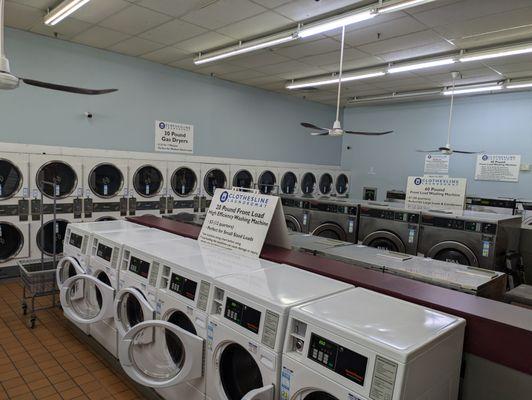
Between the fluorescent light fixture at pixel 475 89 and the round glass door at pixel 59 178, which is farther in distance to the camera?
the fluorescent light fixture at pixel 475 89

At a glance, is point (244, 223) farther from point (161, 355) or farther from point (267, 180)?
point (267, 180)

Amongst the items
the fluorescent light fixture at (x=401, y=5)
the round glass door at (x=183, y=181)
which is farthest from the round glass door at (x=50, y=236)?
the fluorescent light fixture at (x=401, y=5)

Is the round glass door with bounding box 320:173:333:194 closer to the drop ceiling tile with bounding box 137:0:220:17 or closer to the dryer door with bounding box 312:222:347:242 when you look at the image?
the dryer door with bounding box 312:222:347:242

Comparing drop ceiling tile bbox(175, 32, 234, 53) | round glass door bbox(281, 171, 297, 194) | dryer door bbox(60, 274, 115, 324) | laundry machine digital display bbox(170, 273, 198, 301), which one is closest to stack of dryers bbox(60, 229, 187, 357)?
dryer door bbox(60, 274, 115, 324)

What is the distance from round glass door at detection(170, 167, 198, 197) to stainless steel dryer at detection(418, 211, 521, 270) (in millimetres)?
3885

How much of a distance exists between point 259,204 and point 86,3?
3249 millimetres

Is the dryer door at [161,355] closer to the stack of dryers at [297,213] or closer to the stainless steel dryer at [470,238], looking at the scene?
the stainless steel dryer at [470,238]

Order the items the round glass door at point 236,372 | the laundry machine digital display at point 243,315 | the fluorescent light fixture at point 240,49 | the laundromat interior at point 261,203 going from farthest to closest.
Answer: the fluorescent light fixture at point 240,49 → the round glass door at point 236,372 → the laundry machine digital display at point 243,315 → the laundromat interior at point 261,203

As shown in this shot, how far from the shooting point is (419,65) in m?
5.62

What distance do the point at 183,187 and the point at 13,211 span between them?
8.47ft

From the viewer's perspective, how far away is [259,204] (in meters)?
2.75

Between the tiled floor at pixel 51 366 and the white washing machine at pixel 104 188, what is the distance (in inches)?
74.0

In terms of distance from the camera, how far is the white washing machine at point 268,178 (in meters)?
7.80

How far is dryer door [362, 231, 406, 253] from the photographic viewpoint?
523 centimetres
